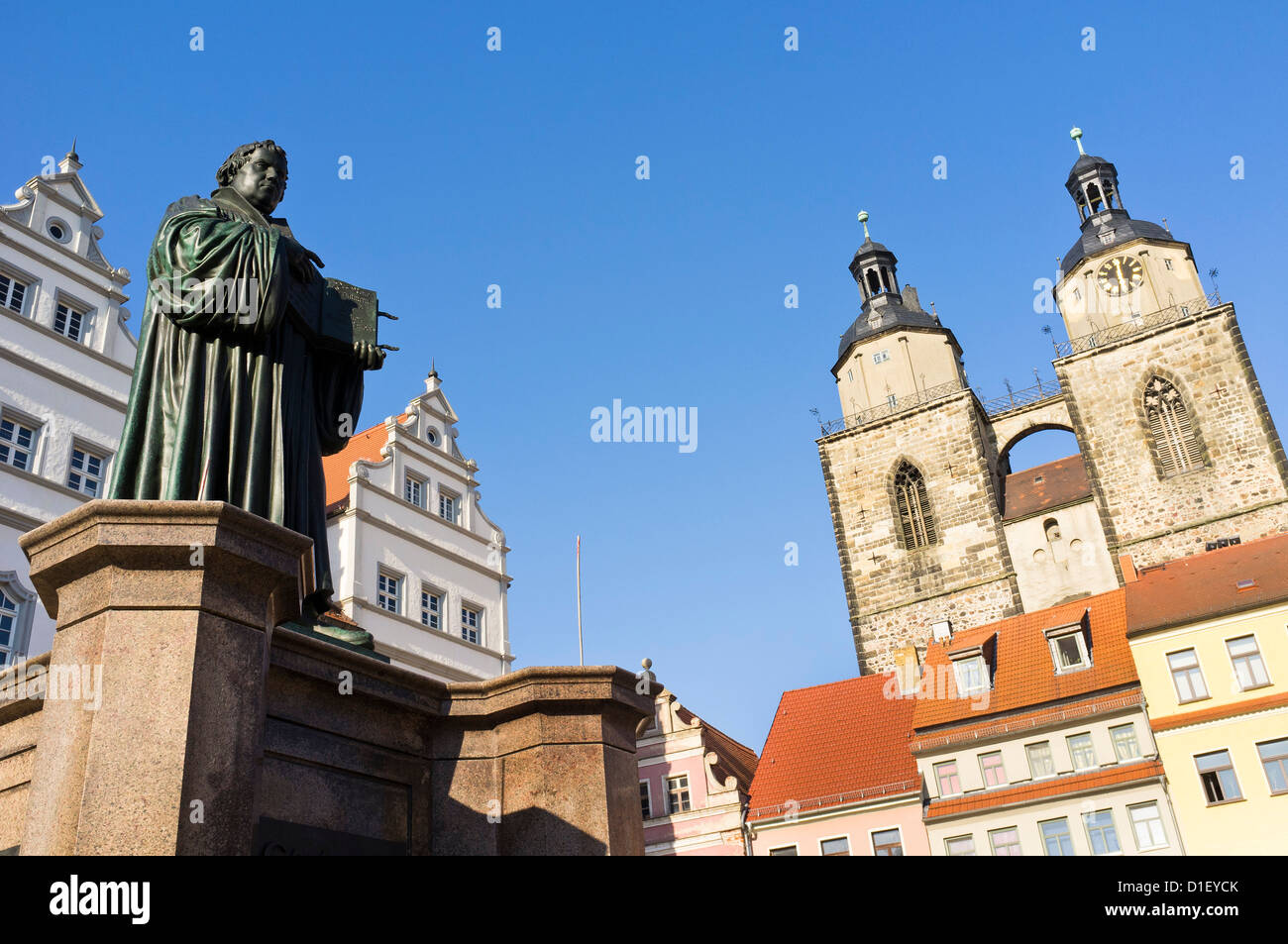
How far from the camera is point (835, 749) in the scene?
2983cm

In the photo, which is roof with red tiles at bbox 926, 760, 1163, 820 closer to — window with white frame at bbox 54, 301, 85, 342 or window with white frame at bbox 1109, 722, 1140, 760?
window with white frame at bbox 1109, 722, 1140, 760

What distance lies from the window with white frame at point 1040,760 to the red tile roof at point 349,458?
1610 centimetres

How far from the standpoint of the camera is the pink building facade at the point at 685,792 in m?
27.8

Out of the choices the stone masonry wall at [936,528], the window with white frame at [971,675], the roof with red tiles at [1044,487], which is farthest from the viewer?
the roof with red tiles at [1044,487]

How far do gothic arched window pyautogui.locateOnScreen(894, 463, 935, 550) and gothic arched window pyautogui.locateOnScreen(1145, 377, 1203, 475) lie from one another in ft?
29.3

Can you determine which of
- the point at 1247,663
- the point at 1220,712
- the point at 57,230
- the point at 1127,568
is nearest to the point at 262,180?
the point at 57,230

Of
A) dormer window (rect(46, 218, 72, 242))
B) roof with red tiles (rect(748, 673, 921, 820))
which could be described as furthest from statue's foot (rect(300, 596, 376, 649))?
roof with red tiles (rect(748, 673, 921, 820))

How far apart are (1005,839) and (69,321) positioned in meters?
21.7

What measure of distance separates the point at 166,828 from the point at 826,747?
90.7ft

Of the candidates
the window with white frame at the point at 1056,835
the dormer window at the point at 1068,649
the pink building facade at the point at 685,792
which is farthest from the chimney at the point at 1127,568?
the pink building facade at the point at 685,792

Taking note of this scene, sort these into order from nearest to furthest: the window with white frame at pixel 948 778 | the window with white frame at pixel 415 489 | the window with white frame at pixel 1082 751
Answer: the window with white frame at pixel 415 489
the window with white frame at pixel 1082 751
the window with white frame at pixel 948 778

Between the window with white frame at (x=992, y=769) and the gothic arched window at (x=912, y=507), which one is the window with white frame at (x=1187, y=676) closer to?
the window with white frame at (x=992, y=769)

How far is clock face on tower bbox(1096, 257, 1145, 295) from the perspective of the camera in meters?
48.4

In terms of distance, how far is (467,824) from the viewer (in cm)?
529
